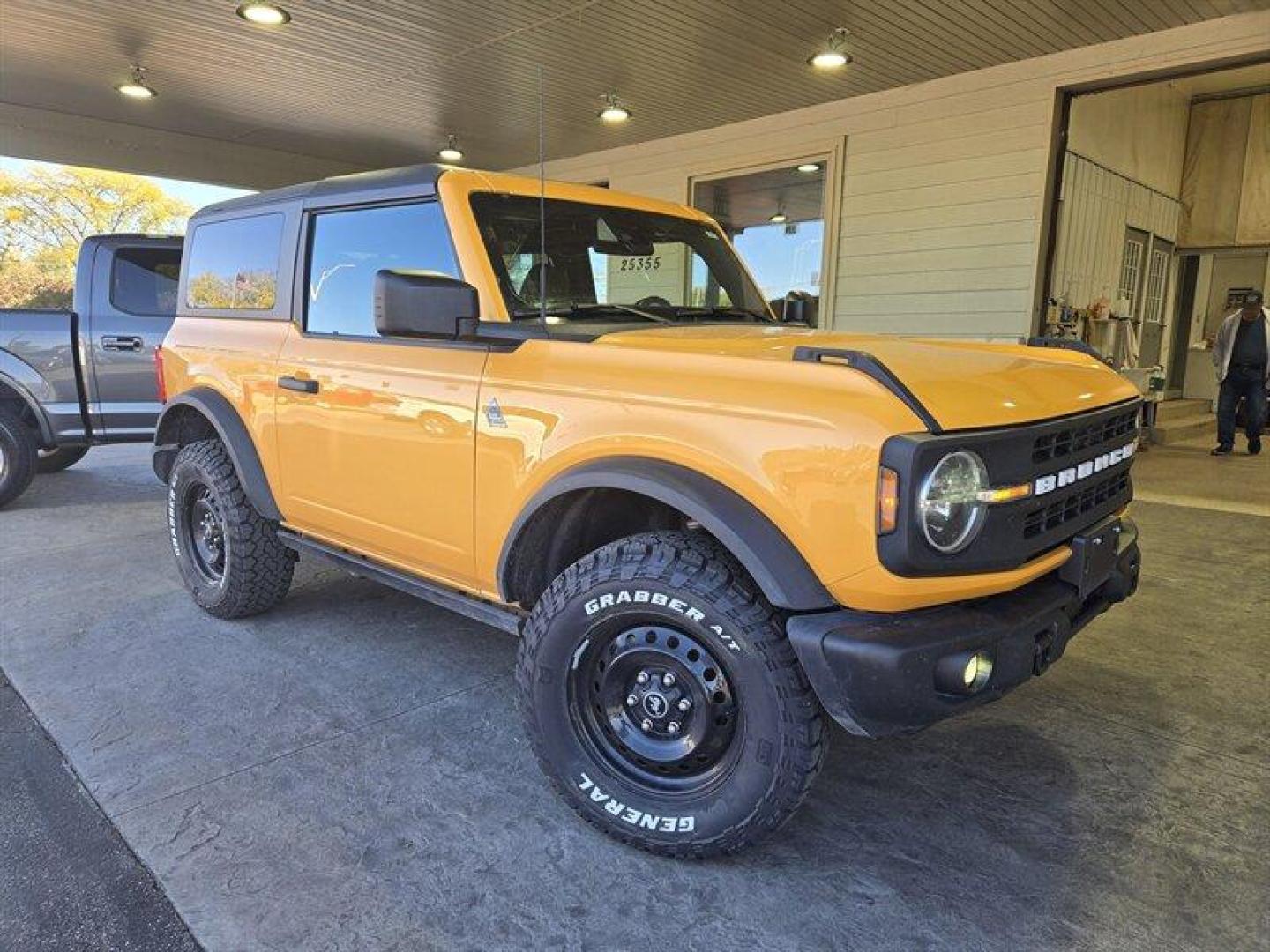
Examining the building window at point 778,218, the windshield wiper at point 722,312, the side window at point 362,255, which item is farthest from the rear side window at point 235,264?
the building window at point 778,218

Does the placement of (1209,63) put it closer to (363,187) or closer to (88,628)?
(363,187)

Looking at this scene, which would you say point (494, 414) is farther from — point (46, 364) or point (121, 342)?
point (46, 364)

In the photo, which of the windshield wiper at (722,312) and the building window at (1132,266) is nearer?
the windshield wiper at (722,312)

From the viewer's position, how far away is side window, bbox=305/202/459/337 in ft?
9.40

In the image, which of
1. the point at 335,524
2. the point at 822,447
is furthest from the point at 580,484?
the point at 335,524

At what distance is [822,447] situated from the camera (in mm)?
1868

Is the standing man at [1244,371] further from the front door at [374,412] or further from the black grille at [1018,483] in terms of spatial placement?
the front door at [374,412]

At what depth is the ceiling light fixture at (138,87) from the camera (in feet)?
26.8

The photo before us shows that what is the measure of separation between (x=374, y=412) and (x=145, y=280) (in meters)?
5.02

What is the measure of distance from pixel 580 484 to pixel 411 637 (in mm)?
1851

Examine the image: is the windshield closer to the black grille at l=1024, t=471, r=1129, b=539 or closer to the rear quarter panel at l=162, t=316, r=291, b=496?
the rear quarter panel at l=162, t=316, r=291, b=496

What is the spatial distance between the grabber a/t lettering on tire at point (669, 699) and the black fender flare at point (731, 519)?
139 millimetres

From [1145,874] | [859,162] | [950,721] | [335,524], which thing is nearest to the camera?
[1145,874]

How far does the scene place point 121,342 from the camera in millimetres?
6504
